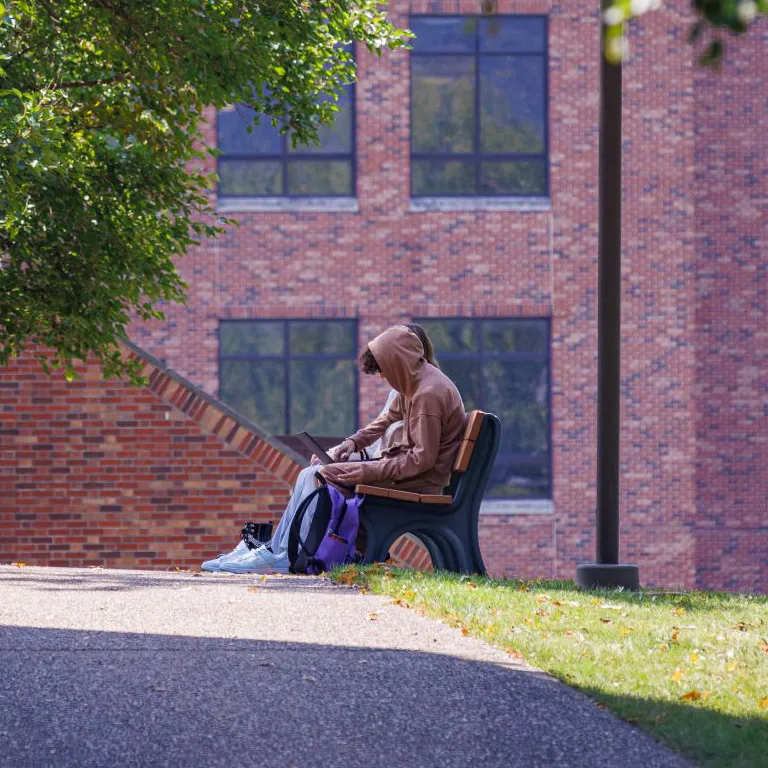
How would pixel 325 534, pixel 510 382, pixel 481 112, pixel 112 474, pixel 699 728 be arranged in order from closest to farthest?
pixel 699 728
pixel 325 534
pixel 112 474
pixel 510 382
pixel 481 112

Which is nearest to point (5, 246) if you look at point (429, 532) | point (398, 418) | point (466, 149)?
point (398, 418)

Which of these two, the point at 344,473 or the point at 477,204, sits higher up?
the point at 477,204

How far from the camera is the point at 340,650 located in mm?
5234

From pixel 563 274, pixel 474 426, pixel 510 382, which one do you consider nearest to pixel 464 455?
pixel 474 426

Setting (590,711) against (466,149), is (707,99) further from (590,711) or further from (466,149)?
(590,711)

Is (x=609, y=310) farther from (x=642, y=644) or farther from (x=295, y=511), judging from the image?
(x=642, y=644)

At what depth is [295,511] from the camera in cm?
843

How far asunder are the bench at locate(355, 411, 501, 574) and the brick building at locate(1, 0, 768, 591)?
1140cm

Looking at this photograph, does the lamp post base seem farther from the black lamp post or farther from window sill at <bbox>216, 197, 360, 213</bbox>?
window sill at <bbox>216, 197, 360, 213</bbox>

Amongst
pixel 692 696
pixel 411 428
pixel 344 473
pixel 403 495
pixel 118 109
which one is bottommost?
pixel 692 696

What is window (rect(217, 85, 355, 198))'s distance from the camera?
66.5 ft

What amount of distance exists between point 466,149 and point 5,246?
10.7 m

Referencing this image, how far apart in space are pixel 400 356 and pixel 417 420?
15.6 inches

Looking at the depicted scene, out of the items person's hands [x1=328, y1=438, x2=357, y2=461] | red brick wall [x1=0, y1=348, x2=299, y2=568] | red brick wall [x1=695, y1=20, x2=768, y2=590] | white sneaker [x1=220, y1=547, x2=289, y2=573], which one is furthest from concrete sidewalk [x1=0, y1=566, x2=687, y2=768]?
red brick wall [x1=695, y1=20, x2=768, y2=590]
